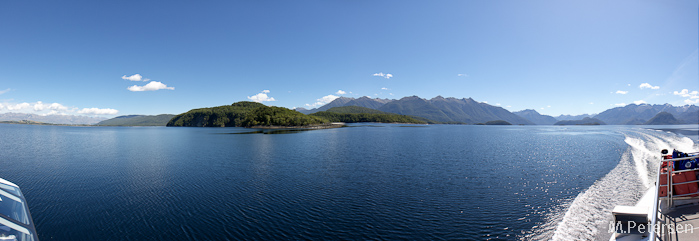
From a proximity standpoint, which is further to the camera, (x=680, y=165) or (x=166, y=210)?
(x=166, y=210)

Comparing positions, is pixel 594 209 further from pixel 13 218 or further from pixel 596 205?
pixel 13 218

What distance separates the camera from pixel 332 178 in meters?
21.8

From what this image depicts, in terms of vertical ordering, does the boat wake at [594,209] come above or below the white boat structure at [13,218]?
below

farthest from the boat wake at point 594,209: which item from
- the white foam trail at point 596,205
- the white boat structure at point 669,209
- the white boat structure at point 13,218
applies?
the white boat structure at point 13,218

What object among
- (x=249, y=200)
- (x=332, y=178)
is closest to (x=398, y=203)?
Result: (x=332, y=178)

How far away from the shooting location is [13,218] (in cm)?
500

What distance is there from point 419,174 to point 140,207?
66.1 feet

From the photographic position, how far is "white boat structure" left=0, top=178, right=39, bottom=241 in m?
4.57

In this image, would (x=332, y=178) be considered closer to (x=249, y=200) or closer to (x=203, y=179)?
(x=249, y=200)

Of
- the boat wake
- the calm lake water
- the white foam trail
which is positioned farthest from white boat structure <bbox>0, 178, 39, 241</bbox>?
the white foam trail

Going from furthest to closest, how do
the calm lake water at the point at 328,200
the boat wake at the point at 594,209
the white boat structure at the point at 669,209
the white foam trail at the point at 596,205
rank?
1. the calm lake water at the point at 328,200
2. the white foam trail at the point at 596,205
3. the boat wake at the point at 594,209
4. the white boat structure at the point at 669,209

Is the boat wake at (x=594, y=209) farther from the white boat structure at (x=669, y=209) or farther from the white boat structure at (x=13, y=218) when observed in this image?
the white boat structure at (x=13, y=218)

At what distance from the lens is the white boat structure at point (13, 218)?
457 cm

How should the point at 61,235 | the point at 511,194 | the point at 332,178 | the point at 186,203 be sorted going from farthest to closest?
the point at 332,178, the point at 511,194, the point at 186,203, the point at 61,235
